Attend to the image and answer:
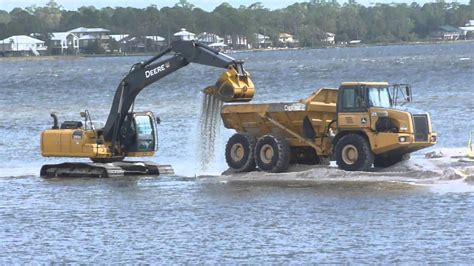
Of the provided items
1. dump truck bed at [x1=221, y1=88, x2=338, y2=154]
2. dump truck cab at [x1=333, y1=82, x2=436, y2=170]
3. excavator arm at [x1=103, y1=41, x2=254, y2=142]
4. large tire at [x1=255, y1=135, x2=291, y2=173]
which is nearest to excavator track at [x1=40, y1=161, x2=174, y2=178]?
excavator arm at [x1=103, y1=41, x2=254, y2=142]

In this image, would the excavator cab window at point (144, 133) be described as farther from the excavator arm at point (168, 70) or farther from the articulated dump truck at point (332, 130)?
the articulated dump truck at point (332, 130)

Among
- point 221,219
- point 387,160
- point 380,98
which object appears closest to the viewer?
point 221,219

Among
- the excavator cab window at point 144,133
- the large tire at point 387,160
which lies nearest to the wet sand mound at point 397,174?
the large tire at point 387,160

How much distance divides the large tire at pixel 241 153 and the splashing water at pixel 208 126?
96 centimetres

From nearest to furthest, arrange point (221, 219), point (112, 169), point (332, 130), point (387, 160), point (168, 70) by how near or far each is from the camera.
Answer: point (221, 219) → point (332, 130) → point (387, 160) → point (112, 169) → point (168, 70)

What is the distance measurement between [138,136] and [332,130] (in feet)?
15.8

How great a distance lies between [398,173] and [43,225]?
26.9ft

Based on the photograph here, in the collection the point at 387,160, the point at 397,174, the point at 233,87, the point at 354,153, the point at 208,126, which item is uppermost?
the point at 233,87

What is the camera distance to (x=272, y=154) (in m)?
32.7

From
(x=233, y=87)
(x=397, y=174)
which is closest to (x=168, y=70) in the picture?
(x=233, y=87)

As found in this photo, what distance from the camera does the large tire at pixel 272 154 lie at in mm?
32531

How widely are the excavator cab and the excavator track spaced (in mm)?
274

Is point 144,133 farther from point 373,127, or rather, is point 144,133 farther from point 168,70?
point 373,127

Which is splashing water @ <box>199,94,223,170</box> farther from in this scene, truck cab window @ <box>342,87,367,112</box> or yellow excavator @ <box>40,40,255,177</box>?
truck cab window @ <box>342,87,367,112</box>
